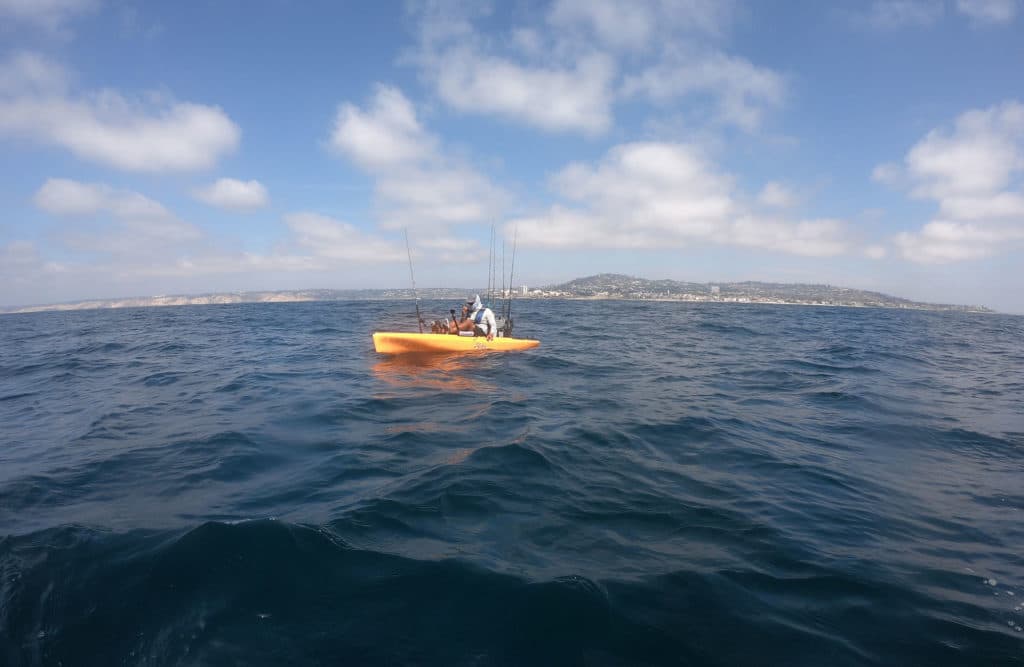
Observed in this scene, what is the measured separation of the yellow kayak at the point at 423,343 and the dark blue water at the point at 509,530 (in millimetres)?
4798

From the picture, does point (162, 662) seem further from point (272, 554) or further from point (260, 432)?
point (260, 432)

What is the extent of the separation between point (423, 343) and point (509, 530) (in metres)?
10.8

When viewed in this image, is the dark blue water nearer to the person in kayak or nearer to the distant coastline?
the person in kayak

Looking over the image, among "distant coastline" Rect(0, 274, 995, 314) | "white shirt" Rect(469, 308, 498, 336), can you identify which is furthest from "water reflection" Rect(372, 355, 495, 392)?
"distant coastline" Rect(0, 274, 995, 314)

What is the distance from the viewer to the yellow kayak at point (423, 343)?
14.5m

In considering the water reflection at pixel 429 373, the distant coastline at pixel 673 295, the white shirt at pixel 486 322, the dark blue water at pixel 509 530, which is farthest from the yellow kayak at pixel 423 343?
the distant coastline at pixel 673 295

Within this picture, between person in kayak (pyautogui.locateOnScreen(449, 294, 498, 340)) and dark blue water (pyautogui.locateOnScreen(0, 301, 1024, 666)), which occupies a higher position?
person in kayak (pyautogui.locateOnScreen(449, 294, 498, 340))

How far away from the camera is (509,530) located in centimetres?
433

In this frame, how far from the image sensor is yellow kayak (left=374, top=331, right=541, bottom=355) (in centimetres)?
1448

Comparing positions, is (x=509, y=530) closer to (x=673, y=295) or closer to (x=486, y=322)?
(x=486, y=322)

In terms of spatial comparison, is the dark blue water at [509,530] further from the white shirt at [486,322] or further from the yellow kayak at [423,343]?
the white shirt at [486,322]

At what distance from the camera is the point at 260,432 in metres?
7.26

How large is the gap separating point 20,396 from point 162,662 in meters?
12.4

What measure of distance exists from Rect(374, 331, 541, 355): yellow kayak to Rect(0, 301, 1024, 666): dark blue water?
4.80 m
